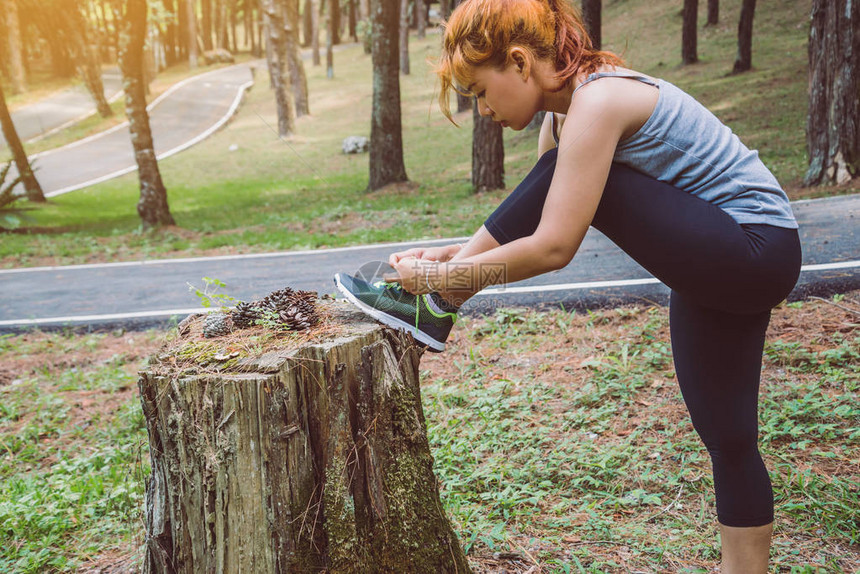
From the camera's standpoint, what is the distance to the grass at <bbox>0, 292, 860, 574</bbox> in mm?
2846

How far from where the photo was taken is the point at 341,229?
33.5 ft

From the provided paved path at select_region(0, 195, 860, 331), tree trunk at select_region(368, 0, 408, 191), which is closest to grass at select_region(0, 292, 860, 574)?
paved path at select_region(0, 195, 860, 331)

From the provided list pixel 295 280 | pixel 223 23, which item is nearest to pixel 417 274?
pixel 295 280

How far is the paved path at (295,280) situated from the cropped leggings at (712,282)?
3454mm

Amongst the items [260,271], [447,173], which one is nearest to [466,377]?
[260,271]

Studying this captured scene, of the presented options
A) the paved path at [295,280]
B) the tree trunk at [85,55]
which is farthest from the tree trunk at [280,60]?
the paved path at [295,280]

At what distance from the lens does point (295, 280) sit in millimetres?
7168

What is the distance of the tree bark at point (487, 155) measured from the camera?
11.6m

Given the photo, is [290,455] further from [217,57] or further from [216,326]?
[217,57]

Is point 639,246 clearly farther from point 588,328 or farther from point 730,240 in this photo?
point 588,328

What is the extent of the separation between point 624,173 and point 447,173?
13.7 meters

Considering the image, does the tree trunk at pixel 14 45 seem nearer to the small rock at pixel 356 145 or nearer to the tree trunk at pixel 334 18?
the tree trunk at pixel 334 18

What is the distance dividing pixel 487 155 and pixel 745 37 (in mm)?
10541

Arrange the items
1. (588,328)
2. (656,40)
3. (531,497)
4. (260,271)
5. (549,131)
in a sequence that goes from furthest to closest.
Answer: (656,40) → (260,271) → (588,328) → (531,497) → (549,131)
